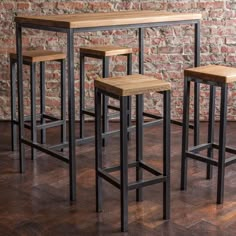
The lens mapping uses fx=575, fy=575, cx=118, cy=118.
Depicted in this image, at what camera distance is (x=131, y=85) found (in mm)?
3240

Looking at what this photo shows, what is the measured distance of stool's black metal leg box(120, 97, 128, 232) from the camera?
3.14m

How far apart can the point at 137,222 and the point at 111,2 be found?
277cm

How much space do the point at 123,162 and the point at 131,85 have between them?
0.44 meters

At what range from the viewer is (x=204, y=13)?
5.50 m

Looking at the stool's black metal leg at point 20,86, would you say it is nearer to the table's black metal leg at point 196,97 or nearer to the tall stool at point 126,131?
the tall stool at point 126,131

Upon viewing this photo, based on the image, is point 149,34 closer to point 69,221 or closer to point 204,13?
point 204,13

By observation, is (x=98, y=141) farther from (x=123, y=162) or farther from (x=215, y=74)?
(x=215, y=74)

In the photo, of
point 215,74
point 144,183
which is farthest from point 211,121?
point 144,183

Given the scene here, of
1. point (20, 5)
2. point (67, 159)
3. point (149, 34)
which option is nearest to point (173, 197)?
point (67, 159)

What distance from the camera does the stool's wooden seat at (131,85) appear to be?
10.4 feet

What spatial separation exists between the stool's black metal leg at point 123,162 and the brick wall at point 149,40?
247 cm

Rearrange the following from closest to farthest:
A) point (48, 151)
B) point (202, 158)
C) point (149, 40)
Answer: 1. point (202, 158)
2. point (48, 151)
3. point (149, 40)

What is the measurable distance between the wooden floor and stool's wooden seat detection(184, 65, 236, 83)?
767mm

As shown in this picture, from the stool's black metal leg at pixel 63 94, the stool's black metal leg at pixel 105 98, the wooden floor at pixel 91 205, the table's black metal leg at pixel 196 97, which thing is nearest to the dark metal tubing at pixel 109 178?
the wooden floor at pixel 91 205
